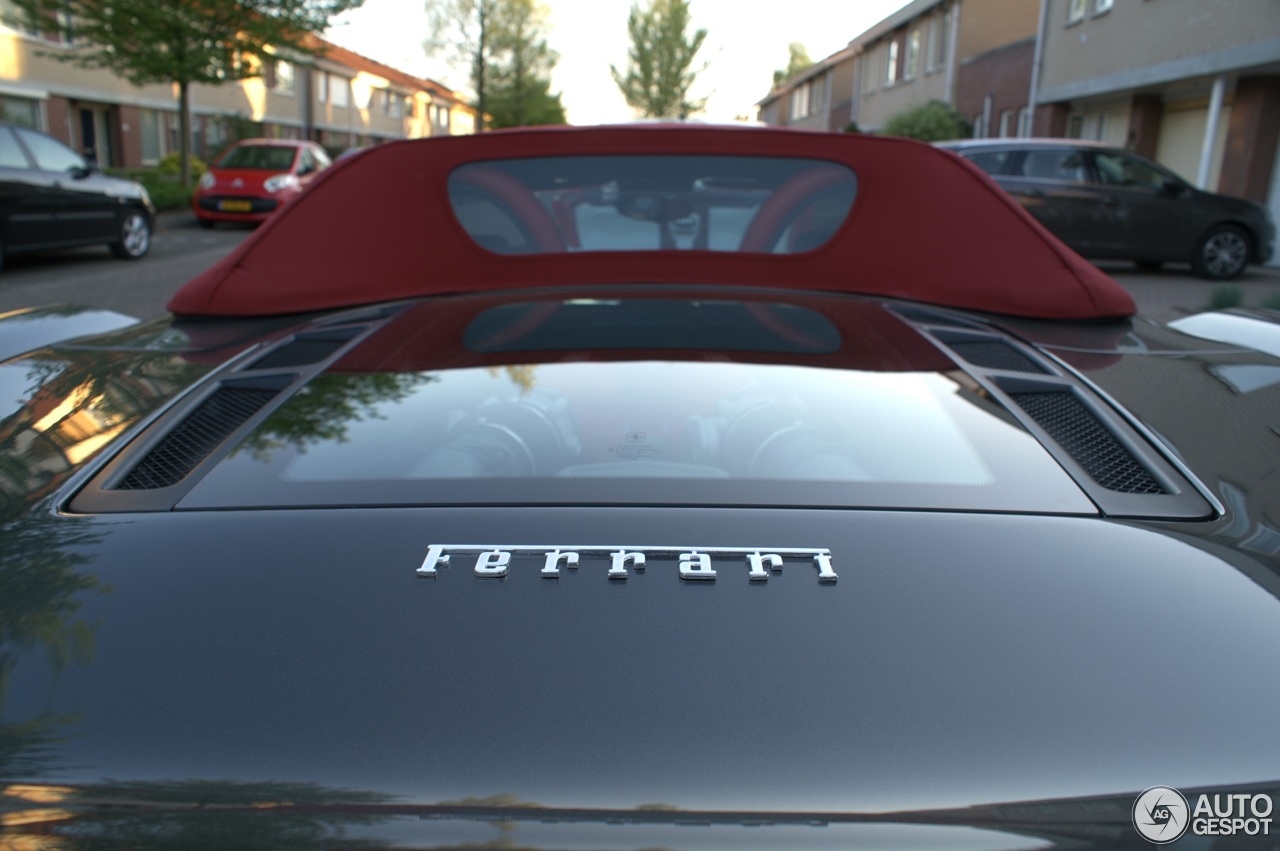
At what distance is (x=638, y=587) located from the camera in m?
0.97

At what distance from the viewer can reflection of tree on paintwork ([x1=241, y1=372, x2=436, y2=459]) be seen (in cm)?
136

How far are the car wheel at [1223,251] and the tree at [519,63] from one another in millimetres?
33816

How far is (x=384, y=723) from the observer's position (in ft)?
2.72

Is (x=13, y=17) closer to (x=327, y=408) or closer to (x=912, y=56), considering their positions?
(x=912, y=56)

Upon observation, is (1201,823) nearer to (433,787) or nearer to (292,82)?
(433,787)

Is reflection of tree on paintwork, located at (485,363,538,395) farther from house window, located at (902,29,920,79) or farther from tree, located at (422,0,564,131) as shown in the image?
tree, located at (422,0,564,131)

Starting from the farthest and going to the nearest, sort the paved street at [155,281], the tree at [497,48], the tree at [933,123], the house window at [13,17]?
the tree at [497,48] < the tree at [933,123] < the house window at [13,17] < the paved street at [155,281]

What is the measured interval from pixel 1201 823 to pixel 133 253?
1479cm

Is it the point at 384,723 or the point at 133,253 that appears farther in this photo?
the point at 133,253

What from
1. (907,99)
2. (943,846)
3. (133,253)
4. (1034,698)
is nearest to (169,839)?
(943,846)

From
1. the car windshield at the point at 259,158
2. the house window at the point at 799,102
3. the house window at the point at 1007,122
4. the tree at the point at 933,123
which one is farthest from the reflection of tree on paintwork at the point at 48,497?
the house window at the point at 799,102

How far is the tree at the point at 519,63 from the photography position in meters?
42.1

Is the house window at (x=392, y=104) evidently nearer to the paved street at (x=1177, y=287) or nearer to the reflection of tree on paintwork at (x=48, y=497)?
the paved street at (x=1177, y=287)

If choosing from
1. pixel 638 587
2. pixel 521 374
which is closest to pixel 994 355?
pixel 521 374
